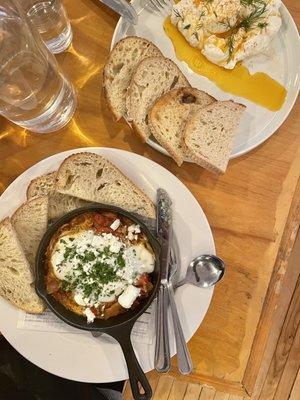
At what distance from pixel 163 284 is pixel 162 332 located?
0.11 m

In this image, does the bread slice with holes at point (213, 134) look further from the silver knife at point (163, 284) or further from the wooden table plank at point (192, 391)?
the wooden table plank at point (192, 391)

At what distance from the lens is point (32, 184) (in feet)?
4.46

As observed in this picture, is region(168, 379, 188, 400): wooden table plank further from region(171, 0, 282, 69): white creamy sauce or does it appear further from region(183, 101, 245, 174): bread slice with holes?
region(171, 0, 282, 69): white creamy sauce

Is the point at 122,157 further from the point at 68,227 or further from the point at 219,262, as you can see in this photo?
the point at 219,262

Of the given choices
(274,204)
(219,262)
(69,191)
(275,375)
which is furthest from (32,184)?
(275,375)

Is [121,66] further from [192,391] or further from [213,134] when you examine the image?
[192,391]

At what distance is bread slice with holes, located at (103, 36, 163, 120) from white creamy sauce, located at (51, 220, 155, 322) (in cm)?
34

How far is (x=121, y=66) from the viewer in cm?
143

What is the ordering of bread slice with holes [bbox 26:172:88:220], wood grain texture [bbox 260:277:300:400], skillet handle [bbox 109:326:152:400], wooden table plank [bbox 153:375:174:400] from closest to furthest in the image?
1. skillet handle [bbox 109:326:152:400]
2. bread slice with holes [bbox 26:172:88:220]
3. wooden table plank [bbox 153:375:174:400]
4. wood grain texture [bbox 260:277:300:400]

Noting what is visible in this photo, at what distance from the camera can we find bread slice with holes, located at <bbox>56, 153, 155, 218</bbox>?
1.34m

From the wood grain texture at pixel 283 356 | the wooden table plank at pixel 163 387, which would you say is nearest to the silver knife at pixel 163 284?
the wooden table plank at pixel 163 387

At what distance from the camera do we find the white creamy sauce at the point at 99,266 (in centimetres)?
128

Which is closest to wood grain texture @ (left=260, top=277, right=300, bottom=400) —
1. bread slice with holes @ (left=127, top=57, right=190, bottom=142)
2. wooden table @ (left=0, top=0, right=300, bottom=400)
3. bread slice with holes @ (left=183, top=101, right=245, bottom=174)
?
wooden table @ (left=0, top=0, right=300, bottom=400)

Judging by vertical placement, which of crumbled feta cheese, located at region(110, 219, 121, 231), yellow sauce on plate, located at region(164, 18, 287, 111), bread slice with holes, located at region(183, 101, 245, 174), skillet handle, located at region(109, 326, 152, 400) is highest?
yellow sauce on plate, located at region(164, 18, 287, 111)
